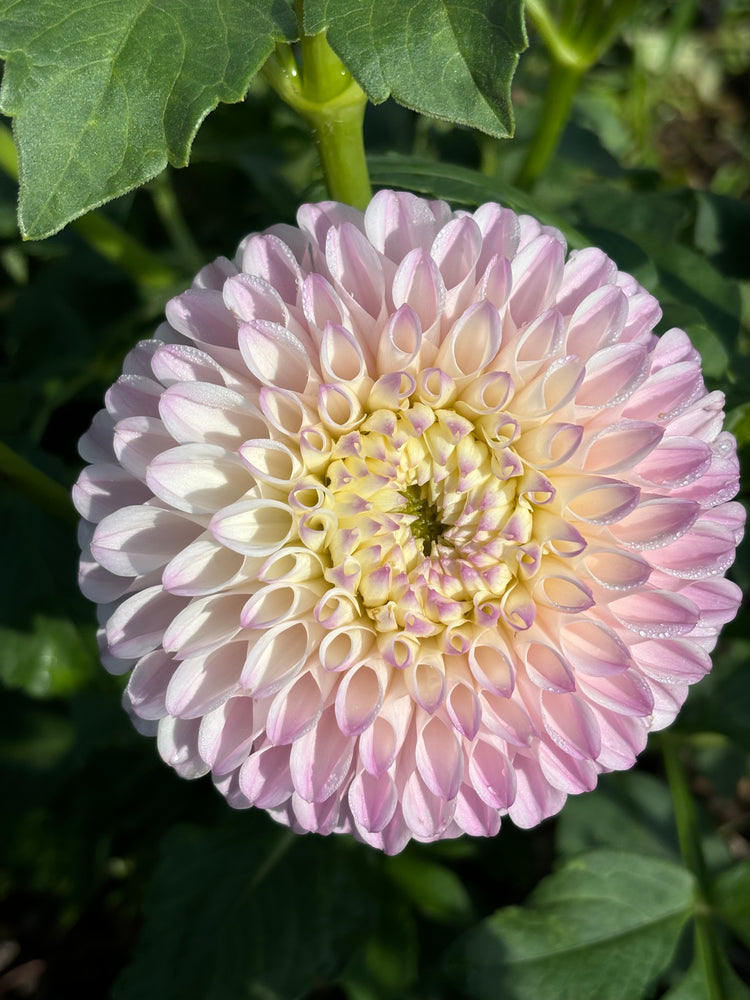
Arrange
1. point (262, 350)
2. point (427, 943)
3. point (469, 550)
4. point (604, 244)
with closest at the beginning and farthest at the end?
point (262, 350) < point (469, 550) < point (604, 244) < point (427, 943)

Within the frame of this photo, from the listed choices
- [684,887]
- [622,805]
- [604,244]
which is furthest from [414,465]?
[622,805]

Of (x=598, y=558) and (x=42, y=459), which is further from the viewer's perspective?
(x=42, y=459)

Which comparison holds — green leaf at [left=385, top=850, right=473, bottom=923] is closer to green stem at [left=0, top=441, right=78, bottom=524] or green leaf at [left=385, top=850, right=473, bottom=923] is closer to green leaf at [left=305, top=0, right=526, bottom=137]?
green stem at [left=0, top=441, right=78, bottom=524]

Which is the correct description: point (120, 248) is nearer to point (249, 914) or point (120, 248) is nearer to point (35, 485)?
point (35, 485)

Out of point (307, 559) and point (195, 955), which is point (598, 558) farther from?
point (195, 955)

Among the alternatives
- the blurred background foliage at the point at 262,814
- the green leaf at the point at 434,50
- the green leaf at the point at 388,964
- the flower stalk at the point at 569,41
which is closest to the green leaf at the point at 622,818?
the blurred background foliage at the point at 262,814

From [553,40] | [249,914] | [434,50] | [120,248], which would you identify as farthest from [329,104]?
[249,914]

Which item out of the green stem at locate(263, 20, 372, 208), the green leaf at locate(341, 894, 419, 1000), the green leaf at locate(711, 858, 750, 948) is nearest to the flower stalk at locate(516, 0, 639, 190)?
the green stem at locate(263, 20, 372, 208)

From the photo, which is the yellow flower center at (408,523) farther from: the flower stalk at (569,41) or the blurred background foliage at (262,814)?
the flower stalk at (569,41)
